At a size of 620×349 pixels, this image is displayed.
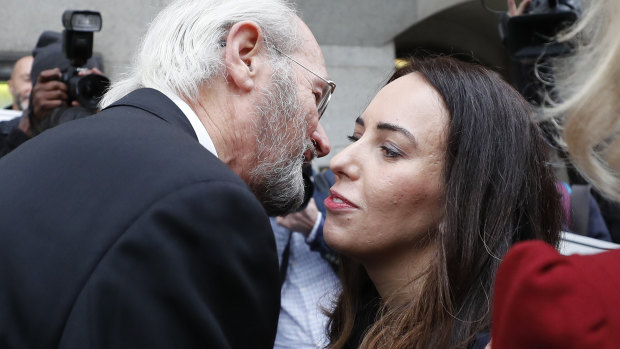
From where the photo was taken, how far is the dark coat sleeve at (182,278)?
1101 mm

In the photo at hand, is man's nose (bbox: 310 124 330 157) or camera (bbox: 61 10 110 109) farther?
camera (bbox: 61 10 110 109)

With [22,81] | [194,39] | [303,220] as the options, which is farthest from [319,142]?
[22,81]

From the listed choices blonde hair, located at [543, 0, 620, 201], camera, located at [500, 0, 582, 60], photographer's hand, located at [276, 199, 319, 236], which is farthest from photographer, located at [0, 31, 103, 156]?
blonde hair, located at [543, 0, 620, 201]

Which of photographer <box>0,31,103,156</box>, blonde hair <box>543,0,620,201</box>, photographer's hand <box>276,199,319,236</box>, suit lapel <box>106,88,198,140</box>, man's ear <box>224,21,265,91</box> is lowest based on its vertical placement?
photographer's hand <box>276,199,319,236</box>

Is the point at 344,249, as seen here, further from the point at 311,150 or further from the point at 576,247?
the point at 576,247

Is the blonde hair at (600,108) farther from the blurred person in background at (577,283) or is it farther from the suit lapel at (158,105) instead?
the suit lapel at (158,105)

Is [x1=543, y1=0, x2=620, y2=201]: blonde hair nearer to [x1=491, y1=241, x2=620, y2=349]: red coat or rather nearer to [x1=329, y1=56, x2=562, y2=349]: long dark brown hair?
[x1=491, y1=241, x2=620, y2=349]: red coat

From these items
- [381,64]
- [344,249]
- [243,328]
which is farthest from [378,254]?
[381,64]

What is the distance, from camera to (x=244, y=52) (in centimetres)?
182

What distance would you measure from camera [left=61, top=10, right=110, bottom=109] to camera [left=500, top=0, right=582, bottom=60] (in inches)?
82.1

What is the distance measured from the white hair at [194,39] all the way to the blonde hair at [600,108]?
0.99 m

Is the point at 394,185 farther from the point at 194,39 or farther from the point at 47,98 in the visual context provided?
the point at 47,98

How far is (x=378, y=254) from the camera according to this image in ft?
5.98

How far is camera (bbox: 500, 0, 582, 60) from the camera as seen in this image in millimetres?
3594
